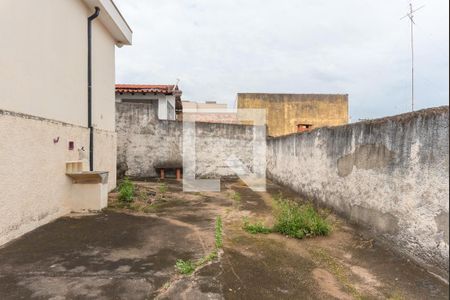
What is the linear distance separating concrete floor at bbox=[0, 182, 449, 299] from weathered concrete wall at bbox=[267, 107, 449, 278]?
0.28 m

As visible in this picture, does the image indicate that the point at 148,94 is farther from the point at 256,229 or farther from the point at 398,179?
the point at 398,179

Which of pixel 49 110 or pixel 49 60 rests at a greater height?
pixel 49 60

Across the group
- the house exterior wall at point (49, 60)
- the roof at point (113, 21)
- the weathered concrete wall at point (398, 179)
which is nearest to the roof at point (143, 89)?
the roof at point (113, 21)

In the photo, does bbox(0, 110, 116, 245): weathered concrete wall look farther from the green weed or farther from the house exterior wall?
the green weed

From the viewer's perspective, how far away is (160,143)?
12219mm

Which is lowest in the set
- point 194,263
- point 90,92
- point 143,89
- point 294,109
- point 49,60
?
point 194,263

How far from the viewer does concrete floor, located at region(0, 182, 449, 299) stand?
2.92 metres

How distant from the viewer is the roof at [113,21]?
6723 mm

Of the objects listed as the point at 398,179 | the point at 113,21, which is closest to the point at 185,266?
the point at 398,179

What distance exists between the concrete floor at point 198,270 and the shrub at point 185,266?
0.25 ft

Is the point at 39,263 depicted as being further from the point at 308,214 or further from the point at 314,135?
the point at 314,135

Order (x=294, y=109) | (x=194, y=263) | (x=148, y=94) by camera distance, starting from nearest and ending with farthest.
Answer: (x=194, y=263) → (x=148, y=94) → (x=294, y=109)

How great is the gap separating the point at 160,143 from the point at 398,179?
9666 mm

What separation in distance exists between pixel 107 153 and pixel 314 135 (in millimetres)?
5379
